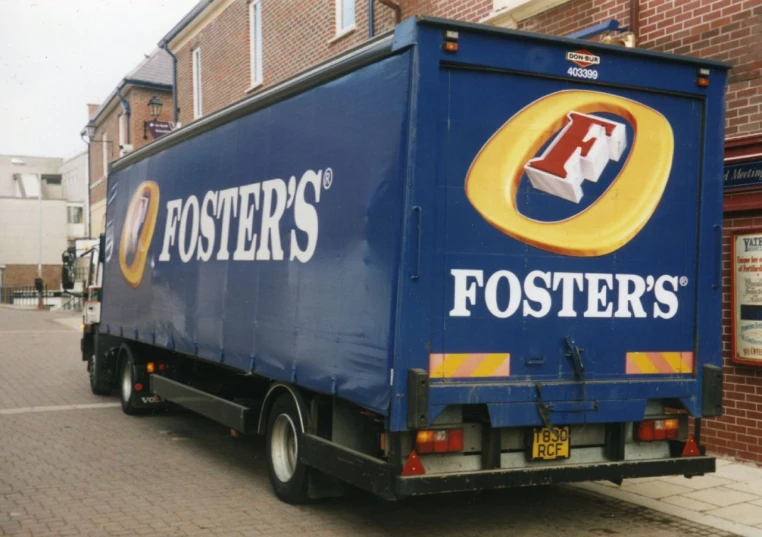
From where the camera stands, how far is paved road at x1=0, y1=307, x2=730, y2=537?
638 centimetres

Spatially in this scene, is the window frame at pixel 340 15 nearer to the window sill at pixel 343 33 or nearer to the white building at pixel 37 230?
the window sill at pixel 343 33

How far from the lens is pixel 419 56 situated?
5.41 meters

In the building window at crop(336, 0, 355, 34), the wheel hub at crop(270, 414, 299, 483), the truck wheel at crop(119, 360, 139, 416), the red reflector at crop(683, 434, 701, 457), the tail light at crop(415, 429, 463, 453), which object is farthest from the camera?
the building window at crop(336, 0, 355, 34)

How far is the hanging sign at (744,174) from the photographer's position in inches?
324

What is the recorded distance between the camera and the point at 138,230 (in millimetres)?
10984

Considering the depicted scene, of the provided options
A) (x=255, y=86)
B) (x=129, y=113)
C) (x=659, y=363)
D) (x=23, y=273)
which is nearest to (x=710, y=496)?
(x=659, y=363)

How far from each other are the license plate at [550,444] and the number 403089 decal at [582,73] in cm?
233

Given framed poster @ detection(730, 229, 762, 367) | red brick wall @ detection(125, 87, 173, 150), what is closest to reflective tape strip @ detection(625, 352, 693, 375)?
framed poster @ detection(730, 229, 762, 367)

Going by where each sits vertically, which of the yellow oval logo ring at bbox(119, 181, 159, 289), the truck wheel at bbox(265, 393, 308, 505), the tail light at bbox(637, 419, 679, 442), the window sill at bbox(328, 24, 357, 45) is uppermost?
the window sill at bbox(328, 24, 357, 45)

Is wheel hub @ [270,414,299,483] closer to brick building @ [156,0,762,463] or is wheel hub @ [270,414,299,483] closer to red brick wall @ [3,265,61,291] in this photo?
brick building @ [156,0,762,463]

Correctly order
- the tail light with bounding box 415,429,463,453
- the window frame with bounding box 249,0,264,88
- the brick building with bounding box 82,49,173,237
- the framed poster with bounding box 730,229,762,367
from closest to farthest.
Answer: the tail light with bounding box 415,429,463,453
the framed poster with bounding box 730,229,762,367
the window frame with bounding box 249,0,264,88
the brick building with bounding box 82,49,173,237

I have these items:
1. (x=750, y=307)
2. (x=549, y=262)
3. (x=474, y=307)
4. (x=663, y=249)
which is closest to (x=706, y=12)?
(x=750, y=307)

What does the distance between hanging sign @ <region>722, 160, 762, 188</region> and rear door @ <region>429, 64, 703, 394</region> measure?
7.22 ft

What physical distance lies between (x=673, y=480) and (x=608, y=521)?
154 cm
